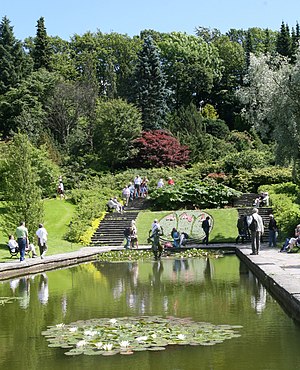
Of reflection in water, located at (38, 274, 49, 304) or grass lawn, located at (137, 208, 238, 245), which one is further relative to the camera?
grass lawn, located at (137, 208, 238, 245)

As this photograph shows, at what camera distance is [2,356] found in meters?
7.93

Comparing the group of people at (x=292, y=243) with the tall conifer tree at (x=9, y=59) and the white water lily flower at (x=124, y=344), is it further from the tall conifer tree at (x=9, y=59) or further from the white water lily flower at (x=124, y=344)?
the tall conifer tree at (x=9, y=59)

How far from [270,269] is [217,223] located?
16893 mm

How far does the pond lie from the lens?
7.35m

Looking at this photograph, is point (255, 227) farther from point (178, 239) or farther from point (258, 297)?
point (178, 239)

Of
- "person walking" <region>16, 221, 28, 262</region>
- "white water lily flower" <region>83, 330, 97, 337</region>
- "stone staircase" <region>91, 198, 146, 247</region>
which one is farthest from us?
"stone staircase" <region>91, 198, 146, 247</region>

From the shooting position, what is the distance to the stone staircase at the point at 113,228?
102 feet

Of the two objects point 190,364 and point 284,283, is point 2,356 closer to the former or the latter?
point 190,364

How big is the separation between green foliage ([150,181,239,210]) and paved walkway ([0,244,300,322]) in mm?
9493

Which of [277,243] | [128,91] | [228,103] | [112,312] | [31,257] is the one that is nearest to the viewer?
[112,312]

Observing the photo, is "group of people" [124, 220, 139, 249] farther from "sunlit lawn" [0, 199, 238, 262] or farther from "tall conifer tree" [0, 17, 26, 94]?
"tall conifer tree" [0, 17, 26, 94]

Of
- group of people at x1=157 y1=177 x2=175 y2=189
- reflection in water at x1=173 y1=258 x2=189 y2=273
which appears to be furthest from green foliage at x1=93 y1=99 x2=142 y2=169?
reflection in water at x1=173 y1=258 x2=189 y2=273

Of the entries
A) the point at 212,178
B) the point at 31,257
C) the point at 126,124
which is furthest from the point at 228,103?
the point at 31,257

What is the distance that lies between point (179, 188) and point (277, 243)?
1127 centimetres
